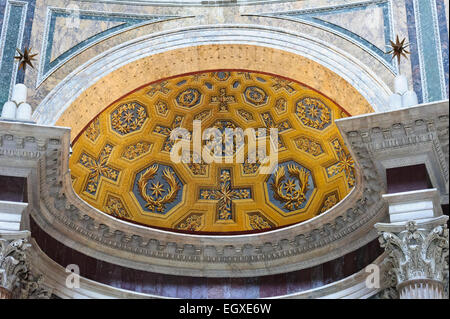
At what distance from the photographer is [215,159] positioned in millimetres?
17922

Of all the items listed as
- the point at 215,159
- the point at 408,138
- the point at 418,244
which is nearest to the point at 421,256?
the point at 418,244

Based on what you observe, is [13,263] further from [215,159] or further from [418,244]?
[215,159]

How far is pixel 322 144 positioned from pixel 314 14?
238cm

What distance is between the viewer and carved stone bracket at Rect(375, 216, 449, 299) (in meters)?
12.1

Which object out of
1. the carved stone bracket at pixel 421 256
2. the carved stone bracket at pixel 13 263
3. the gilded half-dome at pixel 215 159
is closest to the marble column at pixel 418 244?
the carved stone bracket at pixel 421 256

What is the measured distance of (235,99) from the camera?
1748cm

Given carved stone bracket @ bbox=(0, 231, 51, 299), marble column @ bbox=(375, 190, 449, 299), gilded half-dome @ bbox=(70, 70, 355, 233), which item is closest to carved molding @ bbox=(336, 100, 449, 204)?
marble column @ bbox=(375, 190, 449, 299)

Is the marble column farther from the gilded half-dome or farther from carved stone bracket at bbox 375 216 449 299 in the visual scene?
the gilded half-dome

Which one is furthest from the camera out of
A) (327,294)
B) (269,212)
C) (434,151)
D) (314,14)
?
(269,212)

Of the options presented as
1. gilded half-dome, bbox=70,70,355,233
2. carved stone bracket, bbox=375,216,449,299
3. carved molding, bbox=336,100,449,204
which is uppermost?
gilded half-dome, bbox=70,70,355,233
